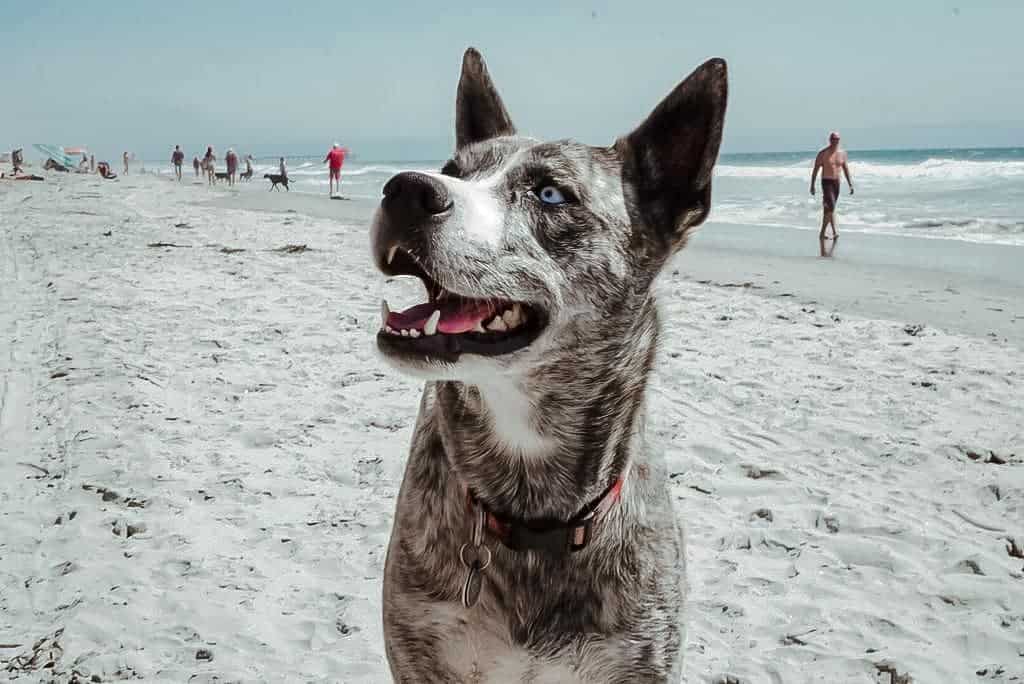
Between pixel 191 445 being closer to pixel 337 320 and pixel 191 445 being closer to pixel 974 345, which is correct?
pixel 337 320

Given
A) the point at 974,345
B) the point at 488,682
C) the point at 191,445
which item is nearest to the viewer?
the point at 488,682

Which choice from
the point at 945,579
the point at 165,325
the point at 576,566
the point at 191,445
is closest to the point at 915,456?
the point at 945,579

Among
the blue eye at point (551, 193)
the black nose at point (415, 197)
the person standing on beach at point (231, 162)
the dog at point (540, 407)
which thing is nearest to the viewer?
the black nose at point (415, 197)

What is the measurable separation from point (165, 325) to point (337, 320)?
68.6 inches

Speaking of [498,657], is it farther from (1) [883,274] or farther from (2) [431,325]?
(1) [883,274]

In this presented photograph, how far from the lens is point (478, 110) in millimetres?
3277

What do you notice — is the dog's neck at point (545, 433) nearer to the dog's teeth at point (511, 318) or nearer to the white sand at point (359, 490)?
the dog's teeth at point (511, 318)

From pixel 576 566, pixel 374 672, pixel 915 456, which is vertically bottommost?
pixel 374 672

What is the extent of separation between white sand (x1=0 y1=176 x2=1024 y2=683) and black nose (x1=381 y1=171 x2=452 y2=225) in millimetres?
1097

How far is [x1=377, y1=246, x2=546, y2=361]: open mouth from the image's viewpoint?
7.23 ft

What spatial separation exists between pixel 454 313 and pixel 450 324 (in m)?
0.05

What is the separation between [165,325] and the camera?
26.6ft

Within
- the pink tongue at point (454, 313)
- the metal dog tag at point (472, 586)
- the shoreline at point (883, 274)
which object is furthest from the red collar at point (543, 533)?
the shoreline at point (883, 274)

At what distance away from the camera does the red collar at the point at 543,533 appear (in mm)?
2404
